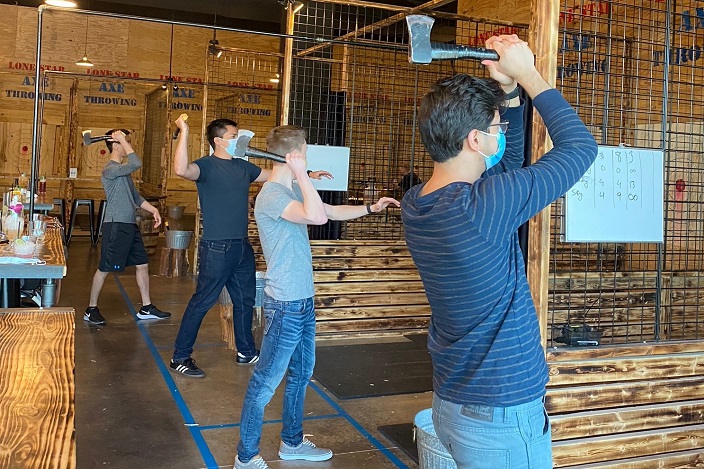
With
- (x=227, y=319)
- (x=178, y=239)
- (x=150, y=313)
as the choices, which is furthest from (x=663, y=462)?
(x=178, y=239)

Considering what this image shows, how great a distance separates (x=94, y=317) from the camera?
23.0 feet

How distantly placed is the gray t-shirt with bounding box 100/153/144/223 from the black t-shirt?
1.93 meters

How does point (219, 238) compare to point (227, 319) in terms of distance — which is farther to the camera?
point (227, 319)

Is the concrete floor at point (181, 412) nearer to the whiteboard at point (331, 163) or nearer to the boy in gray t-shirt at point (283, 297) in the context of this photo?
the boy in gray t-shirt at point (283, 297)

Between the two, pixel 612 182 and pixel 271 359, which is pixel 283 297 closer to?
pixel 271 359

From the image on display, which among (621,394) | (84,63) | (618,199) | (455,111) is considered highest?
(84,63)

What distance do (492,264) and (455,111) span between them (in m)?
0.41

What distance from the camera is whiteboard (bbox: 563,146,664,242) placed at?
3.20m

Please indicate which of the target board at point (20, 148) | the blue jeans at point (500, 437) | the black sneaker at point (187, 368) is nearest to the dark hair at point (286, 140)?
the blue jeans at point (500, 437)

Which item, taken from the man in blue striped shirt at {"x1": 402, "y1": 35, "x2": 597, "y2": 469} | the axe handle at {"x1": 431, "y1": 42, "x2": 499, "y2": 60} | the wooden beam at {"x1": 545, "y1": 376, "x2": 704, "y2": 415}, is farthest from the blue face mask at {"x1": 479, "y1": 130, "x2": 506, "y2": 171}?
the wooden beam at {"x1": 545, "y1": 376, "x2": 704, "y2": 415}

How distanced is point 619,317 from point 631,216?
2.78 meters

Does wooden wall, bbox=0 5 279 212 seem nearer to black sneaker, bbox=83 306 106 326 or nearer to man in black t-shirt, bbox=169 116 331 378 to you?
black sneaker, bbox=83 306 106 326

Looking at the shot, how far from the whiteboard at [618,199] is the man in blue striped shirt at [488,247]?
4.61ft

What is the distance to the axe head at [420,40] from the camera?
180cm
